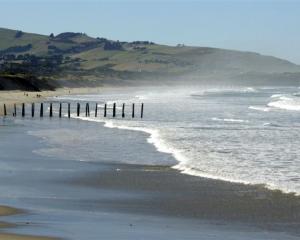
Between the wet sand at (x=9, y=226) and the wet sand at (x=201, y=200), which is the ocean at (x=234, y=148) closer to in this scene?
the wet sand at (x=201, y=200)

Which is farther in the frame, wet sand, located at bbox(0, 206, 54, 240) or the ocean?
the ocean

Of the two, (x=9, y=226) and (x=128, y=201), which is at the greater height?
(x=9, y=226)

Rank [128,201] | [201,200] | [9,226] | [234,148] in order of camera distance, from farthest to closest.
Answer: [234,148]
[201,200]
[128,201]
[9,226]

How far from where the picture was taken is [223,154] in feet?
85.0

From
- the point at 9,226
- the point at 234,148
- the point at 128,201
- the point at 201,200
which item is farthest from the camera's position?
the point at 234,148

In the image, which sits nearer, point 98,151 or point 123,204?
point 123,204

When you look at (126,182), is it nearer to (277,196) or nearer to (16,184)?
(16,184)

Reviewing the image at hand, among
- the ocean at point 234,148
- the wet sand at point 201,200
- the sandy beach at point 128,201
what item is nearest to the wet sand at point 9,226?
the sandy beach at point 128,201

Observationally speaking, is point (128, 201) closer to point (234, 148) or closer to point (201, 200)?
point (201, 200)

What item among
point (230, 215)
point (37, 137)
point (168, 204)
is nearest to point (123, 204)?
point (168, 204)

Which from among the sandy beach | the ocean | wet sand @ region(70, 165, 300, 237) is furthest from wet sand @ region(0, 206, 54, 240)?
the ocean

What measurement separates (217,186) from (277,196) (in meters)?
2.23

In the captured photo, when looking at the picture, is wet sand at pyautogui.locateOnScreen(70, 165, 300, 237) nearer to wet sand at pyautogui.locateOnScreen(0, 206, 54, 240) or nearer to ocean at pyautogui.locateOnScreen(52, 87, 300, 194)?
ocean at pyautogui.locateOnScreen(52, 87, 300, 194)

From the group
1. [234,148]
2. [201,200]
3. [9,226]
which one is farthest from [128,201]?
[234,148]
